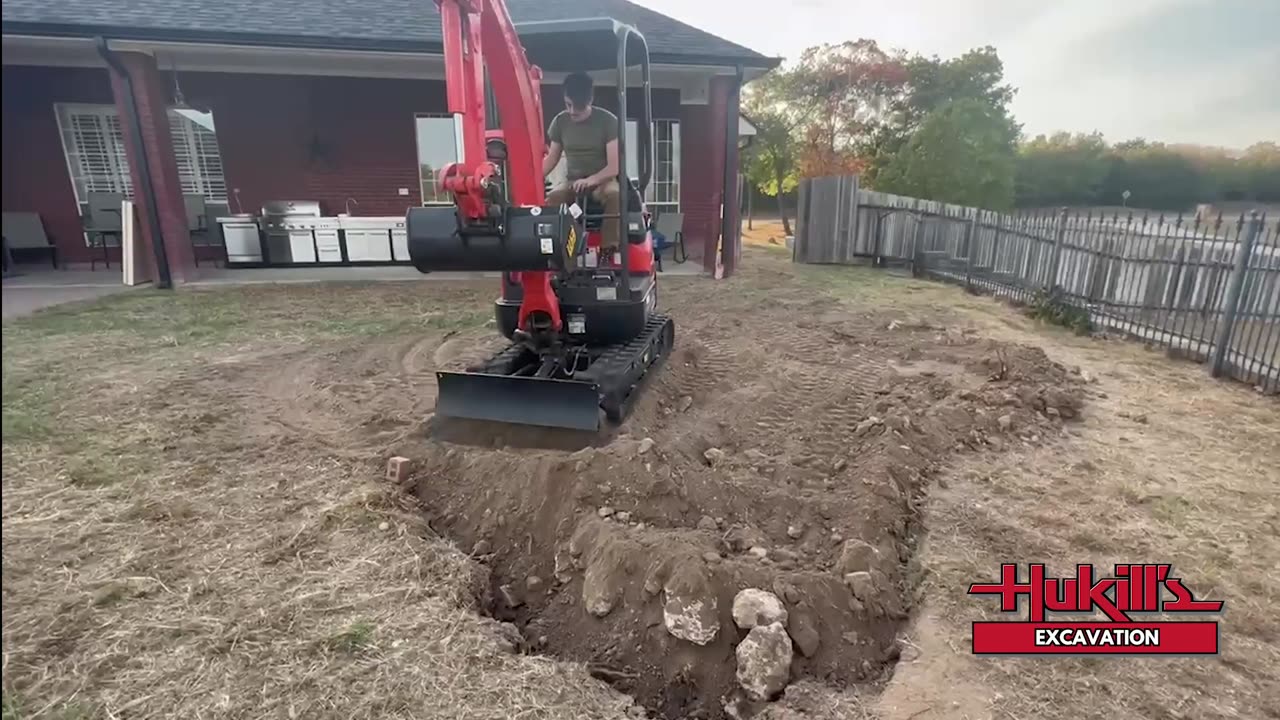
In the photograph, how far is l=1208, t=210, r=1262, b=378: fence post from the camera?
5625 mm

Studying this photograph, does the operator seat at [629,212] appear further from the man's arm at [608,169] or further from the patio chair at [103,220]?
the patio chair at [103,220]

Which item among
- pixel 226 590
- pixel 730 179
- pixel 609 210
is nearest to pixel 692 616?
pixel 226 590

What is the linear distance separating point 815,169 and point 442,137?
47.8 feet

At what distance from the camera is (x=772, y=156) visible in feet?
83.4

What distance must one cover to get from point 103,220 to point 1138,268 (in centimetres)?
1526

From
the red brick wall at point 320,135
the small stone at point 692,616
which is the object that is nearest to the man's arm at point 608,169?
the small stone at point 692,616

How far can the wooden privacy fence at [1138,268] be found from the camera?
18.3 feet

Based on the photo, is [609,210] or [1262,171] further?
[1262,171]

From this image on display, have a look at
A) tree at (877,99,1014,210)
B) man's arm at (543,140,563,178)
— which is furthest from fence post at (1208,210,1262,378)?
tree at (877,99,1014,210)

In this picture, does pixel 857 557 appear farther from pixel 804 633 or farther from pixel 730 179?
pixel 730 179

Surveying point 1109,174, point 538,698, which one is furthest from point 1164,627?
point 1109,174

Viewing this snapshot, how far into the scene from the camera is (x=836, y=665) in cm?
233

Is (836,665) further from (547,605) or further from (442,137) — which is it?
(442,137)

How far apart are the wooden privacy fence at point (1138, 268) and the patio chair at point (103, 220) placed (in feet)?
45.7
